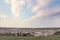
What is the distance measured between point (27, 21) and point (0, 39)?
289 millimetres

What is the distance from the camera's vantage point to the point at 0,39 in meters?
1.31

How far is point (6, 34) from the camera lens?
134 cm

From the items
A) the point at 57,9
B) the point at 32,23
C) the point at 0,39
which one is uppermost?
the point at 57,9

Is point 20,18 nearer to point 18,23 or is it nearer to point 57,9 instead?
point 18,23

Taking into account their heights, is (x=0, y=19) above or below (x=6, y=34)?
above

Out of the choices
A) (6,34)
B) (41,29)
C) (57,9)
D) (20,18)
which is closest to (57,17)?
(57,9)

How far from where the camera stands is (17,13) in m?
1.35

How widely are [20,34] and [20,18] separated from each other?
5.7 inches

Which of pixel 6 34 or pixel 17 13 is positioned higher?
pixel 17 13

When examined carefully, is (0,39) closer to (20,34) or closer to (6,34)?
(6,34)

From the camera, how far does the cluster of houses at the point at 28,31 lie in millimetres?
1341

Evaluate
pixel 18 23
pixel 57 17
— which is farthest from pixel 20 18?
pixel 57 17

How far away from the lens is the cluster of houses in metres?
1.34

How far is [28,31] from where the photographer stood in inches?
53.3
